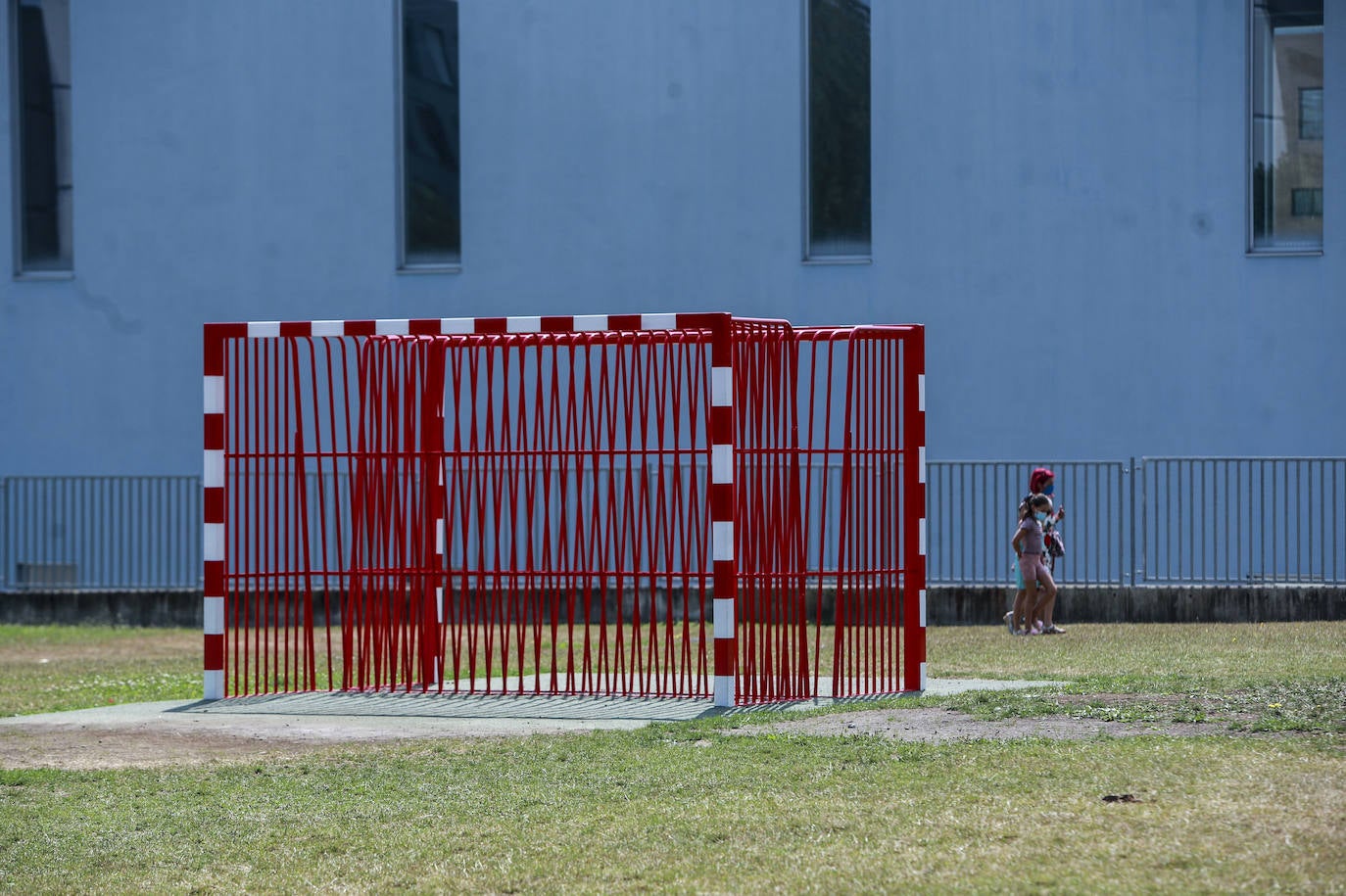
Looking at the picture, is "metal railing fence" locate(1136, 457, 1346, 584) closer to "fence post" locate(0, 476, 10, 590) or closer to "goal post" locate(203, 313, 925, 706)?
"goal post" locate(203, 313, 925, 706)

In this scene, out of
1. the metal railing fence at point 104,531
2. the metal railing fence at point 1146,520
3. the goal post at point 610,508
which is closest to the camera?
the goal post at point 610,508

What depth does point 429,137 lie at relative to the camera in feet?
85.6

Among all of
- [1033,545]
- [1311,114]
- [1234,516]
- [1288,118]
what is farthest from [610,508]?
[1311,114]

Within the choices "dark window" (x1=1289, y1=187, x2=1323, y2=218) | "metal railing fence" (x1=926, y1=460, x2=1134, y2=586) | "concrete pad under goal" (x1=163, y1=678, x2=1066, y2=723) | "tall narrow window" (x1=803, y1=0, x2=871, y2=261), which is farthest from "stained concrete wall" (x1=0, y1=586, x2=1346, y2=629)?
"concrete pad under goal" (x1=163, y1=678, x2=1066, y2=723)

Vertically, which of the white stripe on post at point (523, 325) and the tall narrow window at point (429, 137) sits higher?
the tall narrow window at point (429, 137)

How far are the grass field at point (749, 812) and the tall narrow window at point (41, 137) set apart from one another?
17460mm

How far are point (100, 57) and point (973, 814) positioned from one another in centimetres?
2141

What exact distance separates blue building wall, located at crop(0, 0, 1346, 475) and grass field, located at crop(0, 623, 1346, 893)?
1247 centimetres

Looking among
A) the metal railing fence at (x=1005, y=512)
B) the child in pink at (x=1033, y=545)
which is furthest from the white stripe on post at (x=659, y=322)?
the metal railing fence at (x=1005, y=512)

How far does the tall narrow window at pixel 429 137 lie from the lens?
25.9m

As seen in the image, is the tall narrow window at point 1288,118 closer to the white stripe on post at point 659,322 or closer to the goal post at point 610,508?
the goal post at point 610,508

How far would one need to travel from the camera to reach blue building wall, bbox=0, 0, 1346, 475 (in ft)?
79.7

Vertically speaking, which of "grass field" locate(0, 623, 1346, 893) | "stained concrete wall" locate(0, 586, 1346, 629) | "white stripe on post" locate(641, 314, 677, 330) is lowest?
"stained concrete wall" locate(0, 586, 1346, 629)

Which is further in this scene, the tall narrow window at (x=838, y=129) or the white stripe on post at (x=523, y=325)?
the tall narrow window at (x=838, y=129)
